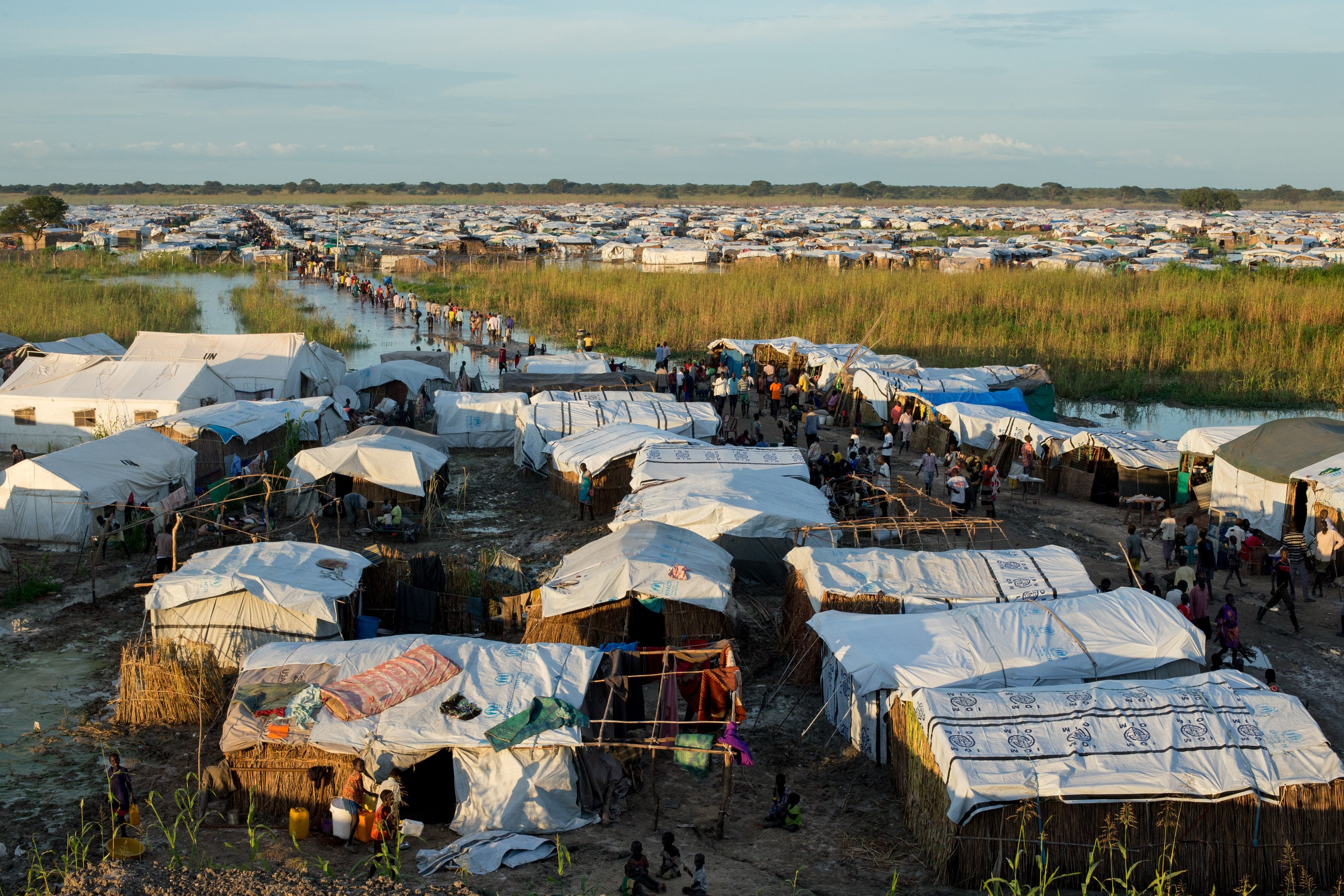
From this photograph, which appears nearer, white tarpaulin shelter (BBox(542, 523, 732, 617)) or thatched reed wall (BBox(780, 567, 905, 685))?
thatched reed wall (BBox(780, 567, 905, 685))

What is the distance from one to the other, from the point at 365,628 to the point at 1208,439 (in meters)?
13.4

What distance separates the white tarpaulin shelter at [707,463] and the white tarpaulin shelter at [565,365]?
8.31 metres

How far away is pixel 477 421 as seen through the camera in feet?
73.0

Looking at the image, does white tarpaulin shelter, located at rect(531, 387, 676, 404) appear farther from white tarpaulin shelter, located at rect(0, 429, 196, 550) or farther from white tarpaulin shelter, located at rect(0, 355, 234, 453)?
white tarpaulin shelter, located at rect(0, 429, 196, 550)

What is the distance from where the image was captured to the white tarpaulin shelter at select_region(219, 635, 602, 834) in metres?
8.95

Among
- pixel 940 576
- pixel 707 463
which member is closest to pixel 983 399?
pixel 707 463

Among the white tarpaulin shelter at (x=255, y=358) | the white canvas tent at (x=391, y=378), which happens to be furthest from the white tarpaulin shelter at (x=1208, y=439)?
the white tarpaulin shelter at (x=255, y=358)

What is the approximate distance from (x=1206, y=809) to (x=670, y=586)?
5741mm

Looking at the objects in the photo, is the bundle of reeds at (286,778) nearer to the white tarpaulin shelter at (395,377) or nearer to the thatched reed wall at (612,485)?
the thatched reed wall at (612,485)

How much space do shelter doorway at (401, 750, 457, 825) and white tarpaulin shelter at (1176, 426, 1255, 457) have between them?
13.4 meters

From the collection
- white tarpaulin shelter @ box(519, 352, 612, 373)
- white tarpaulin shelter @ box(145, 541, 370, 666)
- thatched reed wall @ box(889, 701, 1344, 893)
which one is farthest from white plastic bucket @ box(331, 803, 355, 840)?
white tarpaulin shelter @ box(519, 352, 612, 373)

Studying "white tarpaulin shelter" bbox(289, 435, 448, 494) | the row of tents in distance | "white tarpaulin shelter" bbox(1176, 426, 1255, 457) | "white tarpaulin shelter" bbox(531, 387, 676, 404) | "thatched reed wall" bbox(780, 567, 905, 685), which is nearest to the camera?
the row of tents in distance

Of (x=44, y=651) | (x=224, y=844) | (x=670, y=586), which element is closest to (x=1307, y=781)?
(x=670, y=586)

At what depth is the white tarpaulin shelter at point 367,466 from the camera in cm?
1731
